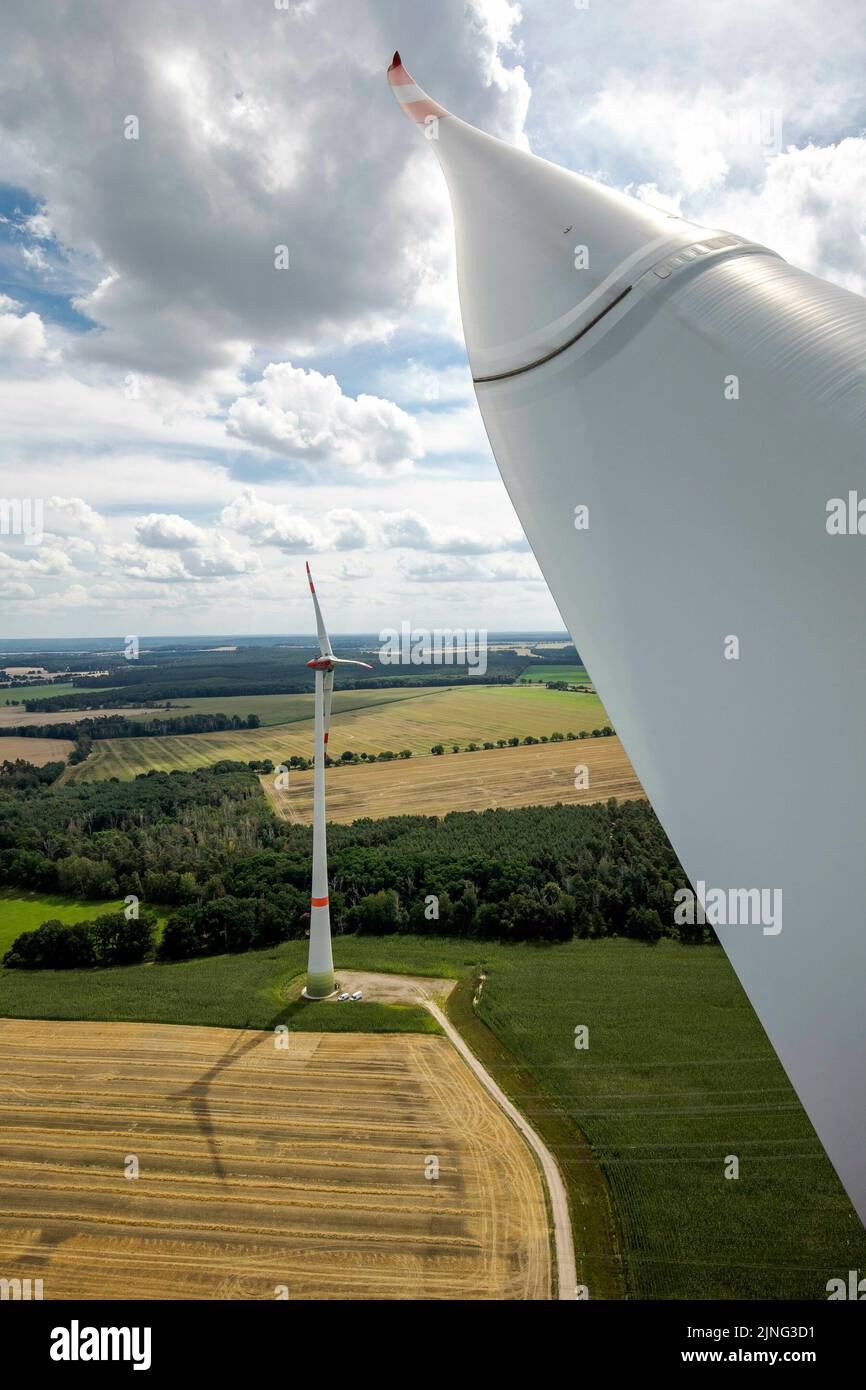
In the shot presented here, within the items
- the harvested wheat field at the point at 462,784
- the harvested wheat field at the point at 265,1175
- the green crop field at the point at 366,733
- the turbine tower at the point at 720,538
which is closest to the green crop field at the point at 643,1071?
the harvested wheat field at the point at 265,1175

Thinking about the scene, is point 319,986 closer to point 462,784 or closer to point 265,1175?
point 265,1175

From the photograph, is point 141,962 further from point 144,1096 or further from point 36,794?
point 36,794

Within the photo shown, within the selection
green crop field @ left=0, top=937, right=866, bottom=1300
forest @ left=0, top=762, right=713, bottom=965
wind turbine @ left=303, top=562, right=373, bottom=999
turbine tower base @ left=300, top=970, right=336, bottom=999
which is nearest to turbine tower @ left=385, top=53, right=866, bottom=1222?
green crop field @ left=0, top=937, right=866, bottom=1300

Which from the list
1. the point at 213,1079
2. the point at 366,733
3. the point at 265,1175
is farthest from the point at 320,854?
the point at 366,733

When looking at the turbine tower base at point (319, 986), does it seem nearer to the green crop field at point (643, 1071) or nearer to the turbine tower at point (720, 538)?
the green crop field at point (643, 1071)

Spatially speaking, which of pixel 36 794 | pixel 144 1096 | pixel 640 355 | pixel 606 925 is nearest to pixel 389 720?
pixel 36 794
